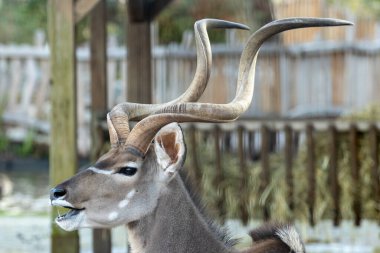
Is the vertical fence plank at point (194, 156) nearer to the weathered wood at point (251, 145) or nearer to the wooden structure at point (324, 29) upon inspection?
the weathered wood at point (251, 145)

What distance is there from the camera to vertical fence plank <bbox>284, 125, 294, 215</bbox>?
28.6 ft

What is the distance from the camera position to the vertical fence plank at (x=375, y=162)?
8656 millimetres

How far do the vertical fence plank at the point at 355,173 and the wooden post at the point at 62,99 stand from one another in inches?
105

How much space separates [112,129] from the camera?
184 inches

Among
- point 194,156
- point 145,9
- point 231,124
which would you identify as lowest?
point 194,156

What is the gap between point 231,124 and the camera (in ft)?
28.9

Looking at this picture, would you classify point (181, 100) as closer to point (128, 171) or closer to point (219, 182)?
point (128, 171)

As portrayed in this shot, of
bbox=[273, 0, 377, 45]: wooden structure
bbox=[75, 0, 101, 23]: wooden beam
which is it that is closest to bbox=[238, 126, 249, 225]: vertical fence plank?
bbox=[75, 0, 101, 23]: wooden beam

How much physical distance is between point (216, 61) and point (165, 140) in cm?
1227

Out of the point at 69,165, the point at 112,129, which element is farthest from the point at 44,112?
the point at 112,129

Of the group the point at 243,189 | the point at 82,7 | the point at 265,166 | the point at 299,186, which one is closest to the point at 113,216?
the point at 82,7

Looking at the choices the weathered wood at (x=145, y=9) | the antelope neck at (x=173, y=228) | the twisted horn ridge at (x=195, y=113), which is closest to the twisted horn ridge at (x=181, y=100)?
the twisted horn ridge at (x=195, y=113)

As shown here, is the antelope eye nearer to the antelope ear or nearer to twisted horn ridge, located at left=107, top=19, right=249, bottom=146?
the antelope ear

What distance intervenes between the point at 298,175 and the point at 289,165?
577 millimetres
